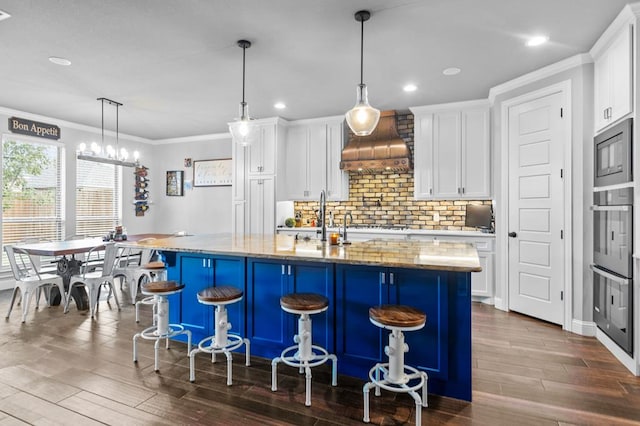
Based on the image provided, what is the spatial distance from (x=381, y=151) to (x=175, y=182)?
461 centimetres

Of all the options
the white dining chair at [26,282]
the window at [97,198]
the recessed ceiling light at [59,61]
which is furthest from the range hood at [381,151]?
the window at [97,198]

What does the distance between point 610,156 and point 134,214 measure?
7690mm

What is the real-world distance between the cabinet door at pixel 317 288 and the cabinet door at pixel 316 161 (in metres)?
3.23

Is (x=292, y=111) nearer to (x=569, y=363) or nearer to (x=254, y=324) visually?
(x=254, y=324)

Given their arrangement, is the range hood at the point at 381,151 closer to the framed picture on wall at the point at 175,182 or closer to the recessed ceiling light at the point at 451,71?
the recessed ceiling light at the point at 451,71

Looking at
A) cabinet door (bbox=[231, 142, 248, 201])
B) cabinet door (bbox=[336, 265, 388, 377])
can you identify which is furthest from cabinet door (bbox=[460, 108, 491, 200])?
cabinet door (bbox=[231, 142, 248, 201])

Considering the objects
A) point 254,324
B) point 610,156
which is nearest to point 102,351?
point 254,324

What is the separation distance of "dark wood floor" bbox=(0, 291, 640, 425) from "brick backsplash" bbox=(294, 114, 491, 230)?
7.45 ft

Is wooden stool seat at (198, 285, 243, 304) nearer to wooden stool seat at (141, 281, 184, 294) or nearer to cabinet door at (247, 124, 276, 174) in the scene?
wooden stool seat at (141, 281, 184, 294)

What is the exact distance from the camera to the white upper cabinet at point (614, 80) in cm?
285

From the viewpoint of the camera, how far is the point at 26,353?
3049 millimetres

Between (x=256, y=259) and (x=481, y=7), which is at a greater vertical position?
(x=481, y=7)

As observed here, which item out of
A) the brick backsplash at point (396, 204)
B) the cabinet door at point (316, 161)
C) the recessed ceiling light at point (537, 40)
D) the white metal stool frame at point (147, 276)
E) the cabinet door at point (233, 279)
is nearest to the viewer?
the cabinet door at point (233, 279)

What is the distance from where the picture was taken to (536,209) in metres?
3.97
